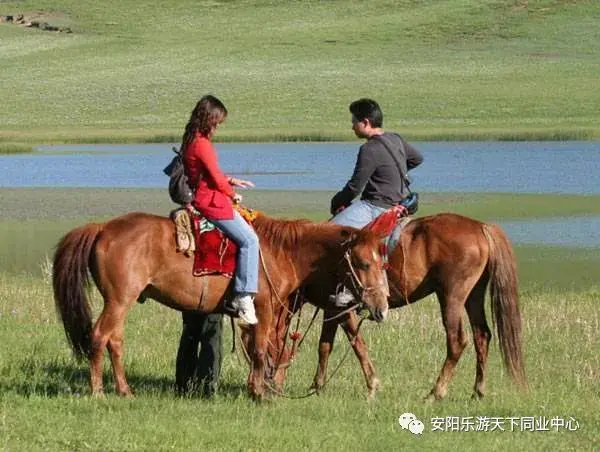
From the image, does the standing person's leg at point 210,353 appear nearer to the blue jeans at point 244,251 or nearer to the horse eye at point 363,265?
the blue jeans at point 244,251

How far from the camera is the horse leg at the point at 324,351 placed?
9.23m

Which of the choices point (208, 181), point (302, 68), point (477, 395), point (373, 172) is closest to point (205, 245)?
point (208, 181)

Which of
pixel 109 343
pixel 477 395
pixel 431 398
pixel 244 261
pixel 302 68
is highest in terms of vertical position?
pixel 244 261

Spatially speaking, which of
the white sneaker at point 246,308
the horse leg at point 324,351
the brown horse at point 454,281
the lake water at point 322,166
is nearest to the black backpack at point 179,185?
the white sneaker at point 246,308

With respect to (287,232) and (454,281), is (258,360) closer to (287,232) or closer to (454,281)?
(287,232)

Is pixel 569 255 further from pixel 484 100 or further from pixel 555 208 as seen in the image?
pixel 484 100

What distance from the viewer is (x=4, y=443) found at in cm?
689

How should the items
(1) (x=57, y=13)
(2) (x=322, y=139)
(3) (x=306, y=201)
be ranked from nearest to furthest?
(3) (x=306, y=201) → (2) (x=322, y=139) → (1) (x=57, y=13)

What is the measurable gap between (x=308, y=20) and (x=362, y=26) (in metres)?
4.59

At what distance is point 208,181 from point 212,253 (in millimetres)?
476

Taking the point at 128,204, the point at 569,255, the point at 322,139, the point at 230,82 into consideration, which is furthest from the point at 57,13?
the point at 569,255

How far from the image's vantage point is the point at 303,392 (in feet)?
30.3

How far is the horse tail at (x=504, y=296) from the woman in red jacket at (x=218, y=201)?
1.80 m

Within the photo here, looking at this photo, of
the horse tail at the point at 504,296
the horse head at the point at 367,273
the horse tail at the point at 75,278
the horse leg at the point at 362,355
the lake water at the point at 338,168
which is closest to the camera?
the horse head at the point at 367,273
